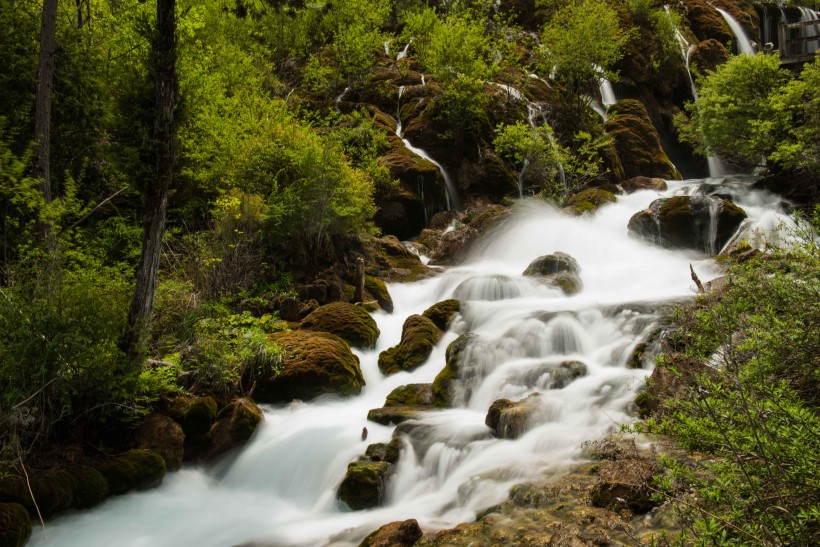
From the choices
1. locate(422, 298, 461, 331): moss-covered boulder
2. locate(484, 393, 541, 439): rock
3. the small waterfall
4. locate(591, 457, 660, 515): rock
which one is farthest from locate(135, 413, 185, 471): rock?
the small waterfall

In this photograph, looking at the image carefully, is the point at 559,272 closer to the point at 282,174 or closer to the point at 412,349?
the point at 412,349

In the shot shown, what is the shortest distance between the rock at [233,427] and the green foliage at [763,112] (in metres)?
19.0

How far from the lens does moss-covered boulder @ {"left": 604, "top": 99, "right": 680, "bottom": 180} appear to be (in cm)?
2756

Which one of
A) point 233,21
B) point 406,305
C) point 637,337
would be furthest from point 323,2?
point 637,337

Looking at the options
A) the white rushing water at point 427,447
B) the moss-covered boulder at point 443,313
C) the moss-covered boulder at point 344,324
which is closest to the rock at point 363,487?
the white rushing water at point 427,447

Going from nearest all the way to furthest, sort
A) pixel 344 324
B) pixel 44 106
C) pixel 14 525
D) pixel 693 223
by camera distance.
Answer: pixel 14 525 < pixel 44 106 < pixel 344 324 < pixel 693 223

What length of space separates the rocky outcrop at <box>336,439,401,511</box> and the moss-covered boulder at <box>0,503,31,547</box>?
12.3 ft

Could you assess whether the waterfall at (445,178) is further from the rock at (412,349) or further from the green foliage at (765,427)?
the green foliage at (765,427)

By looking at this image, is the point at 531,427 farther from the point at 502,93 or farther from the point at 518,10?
the point at 518,10

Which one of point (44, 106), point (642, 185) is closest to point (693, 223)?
point (642, 185)

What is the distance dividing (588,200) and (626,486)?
1816cm

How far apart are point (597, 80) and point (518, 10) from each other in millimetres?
12736

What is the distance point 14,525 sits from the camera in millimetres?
5895

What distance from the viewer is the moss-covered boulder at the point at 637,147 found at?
27562 mm
